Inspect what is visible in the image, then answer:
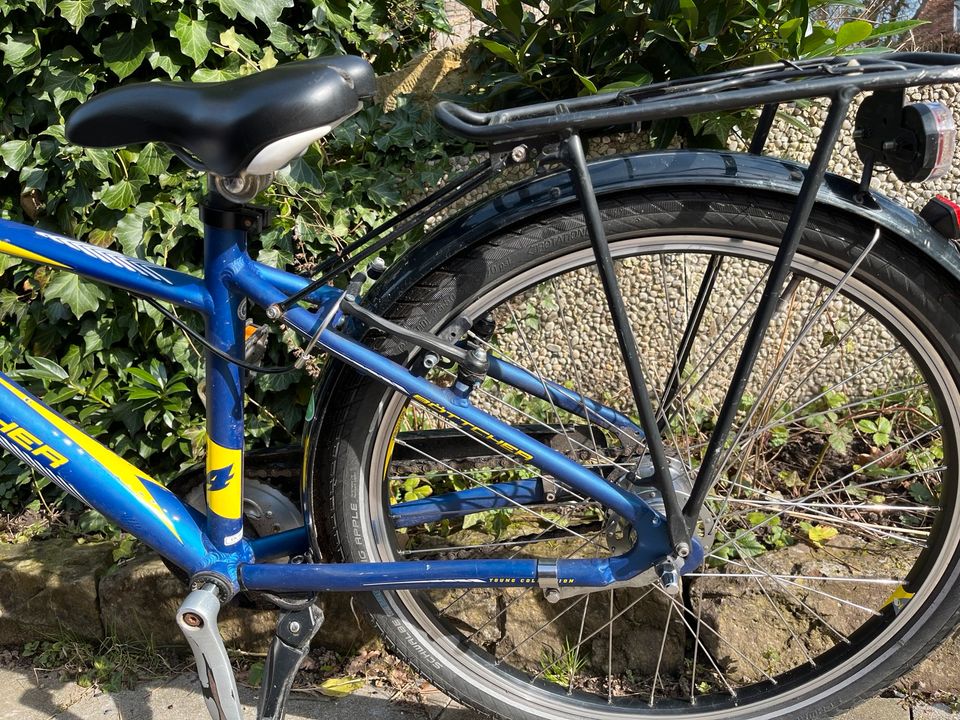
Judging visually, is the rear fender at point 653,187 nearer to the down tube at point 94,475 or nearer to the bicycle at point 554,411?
the bicycle at point 554,411

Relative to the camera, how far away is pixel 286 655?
1.63 m

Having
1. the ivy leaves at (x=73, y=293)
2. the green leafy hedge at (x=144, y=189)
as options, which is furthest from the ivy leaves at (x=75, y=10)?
the ivy leaves at (x=73, y=293)

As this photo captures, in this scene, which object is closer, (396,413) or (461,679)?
(396,413)

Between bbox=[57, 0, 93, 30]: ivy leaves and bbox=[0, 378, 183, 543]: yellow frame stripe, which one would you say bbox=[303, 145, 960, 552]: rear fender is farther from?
bbox=[57, 0, 93, 30]: ivy leaves

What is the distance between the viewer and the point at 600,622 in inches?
82.4

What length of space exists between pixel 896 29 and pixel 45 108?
243cm

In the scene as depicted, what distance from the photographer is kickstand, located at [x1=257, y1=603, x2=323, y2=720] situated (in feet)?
5.33

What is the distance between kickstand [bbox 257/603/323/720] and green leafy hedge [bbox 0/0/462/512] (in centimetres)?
94

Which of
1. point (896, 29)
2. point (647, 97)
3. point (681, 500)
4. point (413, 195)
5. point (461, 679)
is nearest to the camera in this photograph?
point (647, 97)

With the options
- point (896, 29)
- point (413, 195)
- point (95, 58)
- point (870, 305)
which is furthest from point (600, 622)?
point (95, 58)

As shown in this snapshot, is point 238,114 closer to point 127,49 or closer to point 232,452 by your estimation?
point 232,452

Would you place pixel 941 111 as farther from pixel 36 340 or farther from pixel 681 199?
pixel 36 340

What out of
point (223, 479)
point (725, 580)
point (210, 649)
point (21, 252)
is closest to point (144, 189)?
point (21, 252)

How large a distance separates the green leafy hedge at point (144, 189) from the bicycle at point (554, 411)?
77 cm
